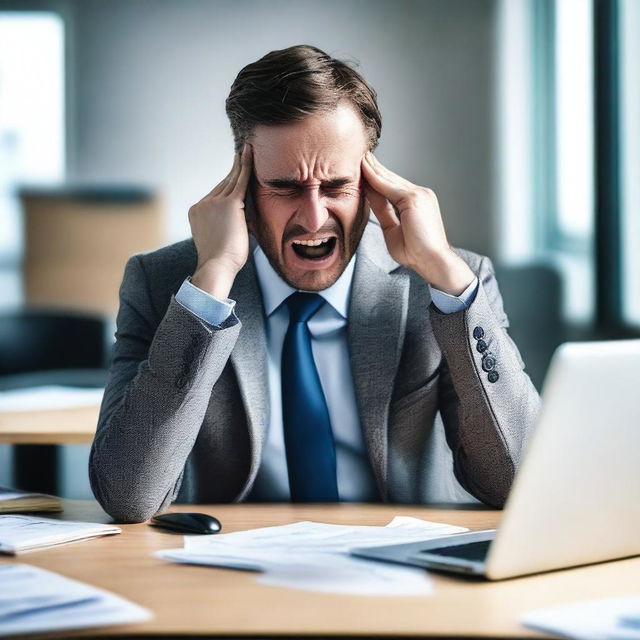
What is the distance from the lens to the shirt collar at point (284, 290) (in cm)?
195

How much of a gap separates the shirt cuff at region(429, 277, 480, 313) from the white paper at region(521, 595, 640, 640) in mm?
672

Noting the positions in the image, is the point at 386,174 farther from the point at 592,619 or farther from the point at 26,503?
the point at 592,619

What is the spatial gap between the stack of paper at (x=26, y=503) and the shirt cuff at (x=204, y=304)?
368mm

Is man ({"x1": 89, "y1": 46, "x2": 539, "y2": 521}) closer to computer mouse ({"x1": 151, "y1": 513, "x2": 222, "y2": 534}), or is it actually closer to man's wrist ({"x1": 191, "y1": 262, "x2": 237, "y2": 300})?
man's wrist ({"x1": 191, "y1": 262, "x2": 237, "y2": 300})

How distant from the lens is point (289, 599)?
118 cm

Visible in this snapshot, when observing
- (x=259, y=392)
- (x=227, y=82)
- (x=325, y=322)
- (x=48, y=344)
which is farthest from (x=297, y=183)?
(x=227, y=82)

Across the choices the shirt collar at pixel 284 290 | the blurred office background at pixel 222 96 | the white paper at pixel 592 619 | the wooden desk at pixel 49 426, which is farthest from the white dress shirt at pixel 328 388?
the blurred office background at pixel 222 96

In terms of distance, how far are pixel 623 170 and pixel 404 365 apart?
8.93 feet

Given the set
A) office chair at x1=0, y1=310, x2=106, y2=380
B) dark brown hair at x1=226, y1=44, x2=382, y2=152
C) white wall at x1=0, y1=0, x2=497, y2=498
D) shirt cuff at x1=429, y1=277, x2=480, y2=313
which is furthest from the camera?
white wall at x1=0, y1=0, x2=497, y2=498

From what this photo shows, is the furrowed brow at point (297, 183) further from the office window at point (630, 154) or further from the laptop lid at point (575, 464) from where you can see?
the office window at point (630, 154)

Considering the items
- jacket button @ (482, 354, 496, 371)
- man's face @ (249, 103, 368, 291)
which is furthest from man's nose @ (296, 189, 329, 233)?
jacket button @ (482, 354, 496, 371)

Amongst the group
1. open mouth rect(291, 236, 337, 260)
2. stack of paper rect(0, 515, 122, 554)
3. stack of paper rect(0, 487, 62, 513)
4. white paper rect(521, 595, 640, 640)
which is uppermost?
open mouth rect(291, 236, 337, 260)

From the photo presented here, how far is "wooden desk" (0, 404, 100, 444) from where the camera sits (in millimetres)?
2283

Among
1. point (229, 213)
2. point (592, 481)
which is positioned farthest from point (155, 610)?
point (229, 213)
